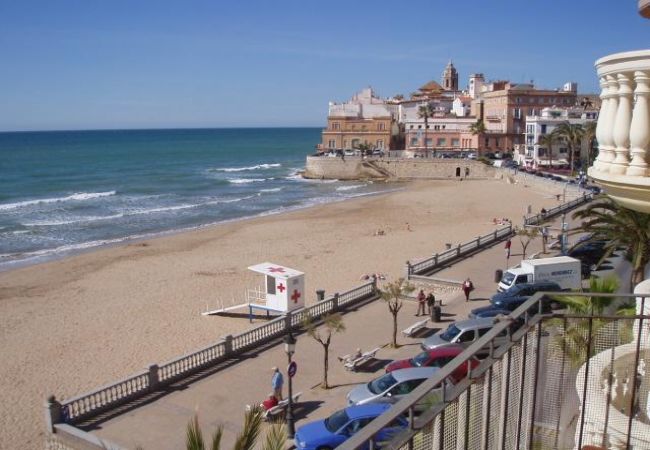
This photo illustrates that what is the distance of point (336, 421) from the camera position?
12.0 metres

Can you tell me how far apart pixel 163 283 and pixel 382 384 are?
1935 centimetres

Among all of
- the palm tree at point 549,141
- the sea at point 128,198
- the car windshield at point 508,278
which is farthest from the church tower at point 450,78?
the car windshield at point 508,278

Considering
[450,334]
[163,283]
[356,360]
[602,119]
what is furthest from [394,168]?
[602,119]

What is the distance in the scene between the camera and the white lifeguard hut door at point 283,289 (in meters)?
21.7

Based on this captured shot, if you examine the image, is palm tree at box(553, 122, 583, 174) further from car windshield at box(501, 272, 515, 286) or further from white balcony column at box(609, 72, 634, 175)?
white balcony column at box(609, 72, 634, 175)

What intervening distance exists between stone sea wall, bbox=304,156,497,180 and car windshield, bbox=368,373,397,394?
Answer: 68.8 metres

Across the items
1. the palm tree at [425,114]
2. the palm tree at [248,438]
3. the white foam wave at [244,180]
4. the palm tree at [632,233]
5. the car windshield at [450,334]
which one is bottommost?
the white foam wave at [244,180]

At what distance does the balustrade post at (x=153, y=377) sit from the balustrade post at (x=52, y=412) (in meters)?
2.32

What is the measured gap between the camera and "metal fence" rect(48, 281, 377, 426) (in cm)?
1396

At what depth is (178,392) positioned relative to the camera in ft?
50.3

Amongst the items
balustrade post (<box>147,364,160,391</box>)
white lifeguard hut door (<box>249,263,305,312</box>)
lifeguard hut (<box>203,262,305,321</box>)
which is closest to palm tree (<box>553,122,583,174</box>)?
lifeguard hut (<box>203,262,305,321</box>)

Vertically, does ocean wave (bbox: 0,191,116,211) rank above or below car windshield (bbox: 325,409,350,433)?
below

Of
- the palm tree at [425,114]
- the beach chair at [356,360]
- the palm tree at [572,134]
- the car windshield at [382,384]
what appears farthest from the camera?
the palm tree at [425,114]

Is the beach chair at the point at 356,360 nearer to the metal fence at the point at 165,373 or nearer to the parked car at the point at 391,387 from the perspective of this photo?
the parked car at the point at 391,387
